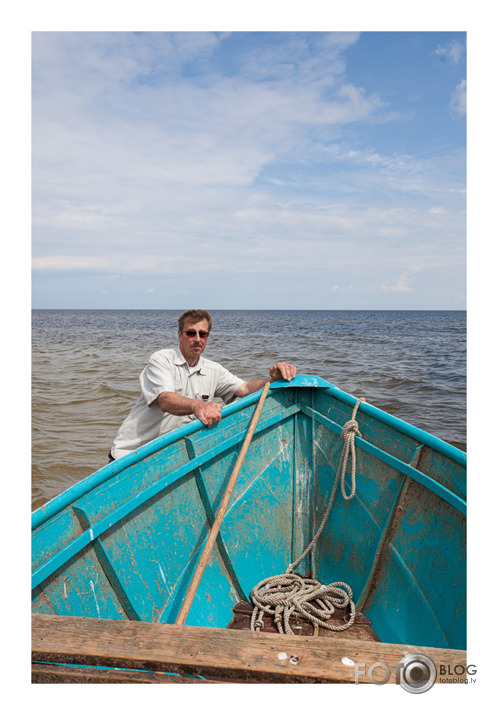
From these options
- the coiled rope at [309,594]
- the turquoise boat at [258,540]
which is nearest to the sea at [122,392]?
the turquoise boat at [258,540]

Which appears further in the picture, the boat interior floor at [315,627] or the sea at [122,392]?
the sea at [122,392]

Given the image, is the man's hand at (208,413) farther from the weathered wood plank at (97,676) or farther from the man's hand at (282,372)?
the weathered wood plank at (97,676)

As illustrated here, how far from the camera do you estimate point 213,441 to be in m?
3.09

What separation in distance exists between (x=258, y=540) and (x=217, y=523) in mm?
728

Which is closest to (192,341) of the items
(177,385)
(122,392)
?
(177,385)

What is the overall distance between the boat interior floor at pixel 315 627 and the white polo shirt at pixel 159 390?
1345 mm

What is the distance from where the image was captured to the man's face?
365cm

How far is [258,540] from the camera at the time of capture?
3244 mm

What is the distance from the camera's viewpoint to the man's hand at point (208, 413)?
9.86ft

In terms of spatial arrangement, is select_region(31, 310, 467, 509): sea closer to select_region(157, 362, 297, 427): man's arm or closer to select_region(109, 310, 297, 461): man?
select_region(109, 310, 297, 461): man

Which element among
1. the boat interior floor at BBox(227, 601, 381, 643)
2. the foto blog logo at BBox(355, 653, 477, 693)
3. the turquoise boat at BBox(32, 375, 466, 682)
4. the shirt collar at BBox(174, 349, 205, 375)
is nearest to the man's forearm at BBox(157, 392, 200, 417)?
the turquoise boat at BBox(32, 375, 466, 682)

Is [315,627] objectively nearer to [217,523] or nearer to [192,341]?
[217,523]

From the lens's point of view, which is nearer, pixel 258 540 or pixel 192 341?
pixel 258 540

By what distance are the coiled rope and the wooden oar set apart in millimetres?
594
